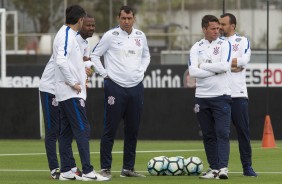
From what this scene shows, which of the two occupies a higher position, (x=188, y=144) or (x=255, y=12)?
(x=255, y=12)

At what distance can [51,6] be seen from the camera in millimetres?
43938

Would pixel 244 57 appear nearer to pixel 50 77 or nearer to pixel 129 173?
pixel 129 173

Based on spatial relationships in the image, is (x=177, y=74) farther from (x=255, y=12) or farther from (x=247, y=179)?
(x=247, y=179)

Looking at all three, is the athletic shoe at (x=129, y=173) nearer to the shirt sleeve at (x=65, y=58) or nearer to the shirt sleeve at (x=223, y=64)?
the shirt sleeve at (x=223, y=64)

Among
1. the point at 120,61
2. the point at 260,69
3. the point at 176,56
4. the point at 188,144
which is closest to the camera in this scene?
the point at 120,61

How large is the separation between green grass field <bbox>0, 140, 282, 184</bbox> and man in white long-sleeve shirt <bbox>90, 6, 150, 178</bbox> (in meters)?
0.44

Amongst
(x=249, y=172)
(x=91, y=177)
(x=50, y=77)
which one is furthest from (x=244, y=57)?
(x=91, y=177)

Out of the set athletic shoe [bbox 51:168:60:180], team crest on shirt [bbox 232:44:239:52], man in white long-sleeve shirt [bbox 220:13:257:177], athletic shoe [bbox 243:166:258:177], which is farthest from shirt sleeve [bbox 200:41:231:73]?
athletic shoe [bbox 51:168:60:180]

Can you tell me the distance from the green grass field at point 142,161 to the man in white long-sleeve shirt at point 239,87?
13.5 inches

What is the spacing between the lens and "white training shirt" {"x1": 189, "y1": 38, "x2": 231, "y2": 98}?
15.4 m

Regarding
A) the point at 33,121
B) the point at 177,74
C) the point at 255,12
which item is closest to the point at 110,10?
the point at 255,12

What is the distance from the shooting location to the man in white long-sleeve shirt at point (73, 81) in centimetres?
1464

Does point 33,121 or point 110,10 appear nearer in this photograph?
point 33,121

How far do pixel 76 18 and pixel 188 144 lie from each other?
950cm
